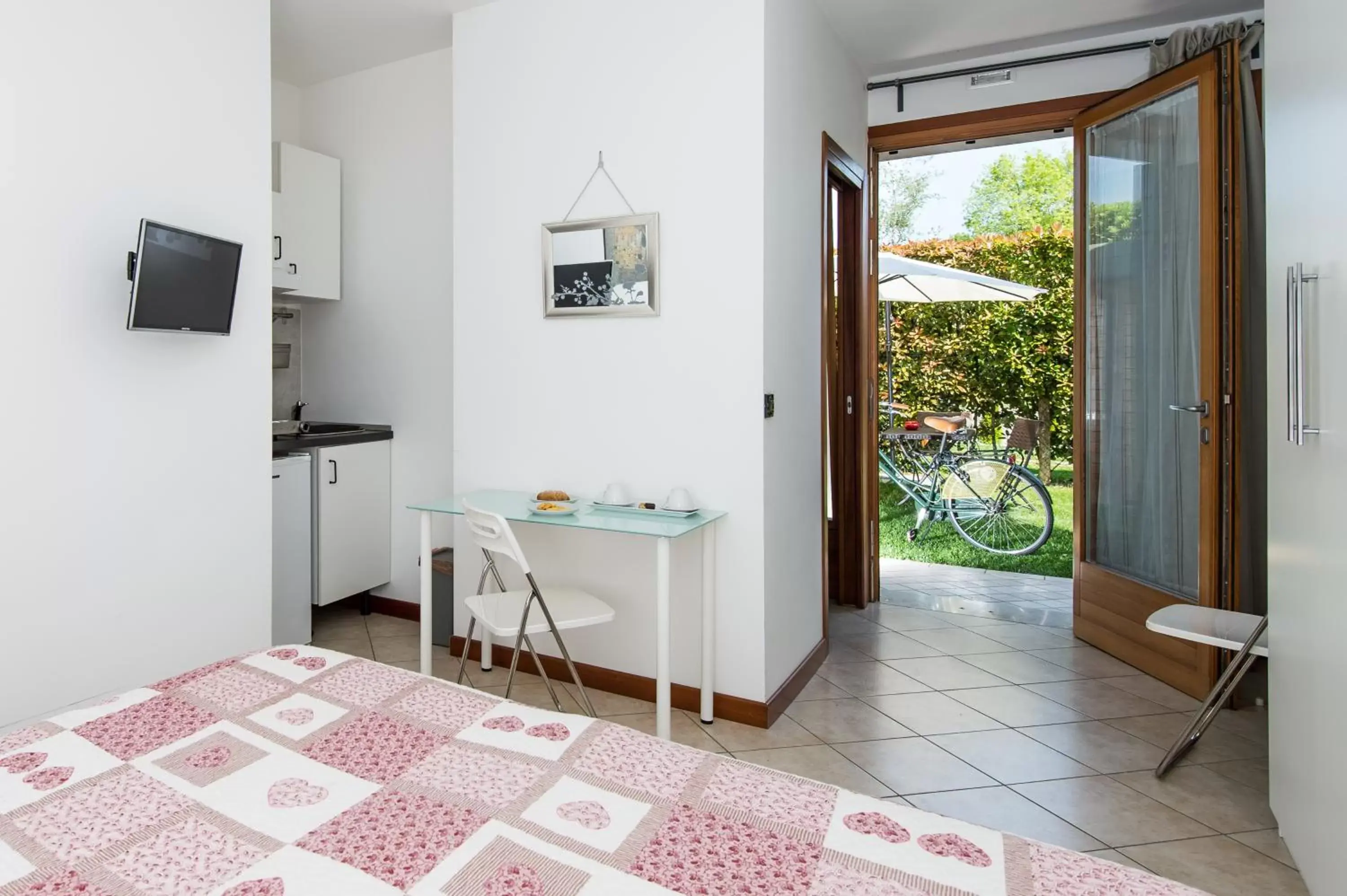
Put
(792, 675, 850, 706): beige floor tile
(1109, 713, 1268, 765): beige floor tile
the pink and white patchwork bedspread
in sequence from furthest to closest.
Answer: (792, 675, 850, 706): beige floor tile < (1109, 713, 1268, 765): beige floor tile < the pink and white patchwork bedspread

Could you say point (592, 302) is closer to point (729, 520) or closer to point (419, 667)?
point (729, 520)

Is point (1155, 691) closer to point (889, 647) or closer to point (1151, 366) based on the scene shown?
point (889, 647)

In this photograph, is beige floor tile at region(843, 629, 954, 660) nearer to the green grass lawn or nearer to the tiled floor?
the tiled floor

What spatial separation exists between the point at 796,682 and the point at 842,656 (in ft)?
1.81

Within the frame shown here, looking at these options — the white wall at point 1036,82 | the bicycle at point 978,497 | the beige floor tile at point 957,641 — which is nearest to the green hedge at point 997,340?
the bicycle at point 978,497

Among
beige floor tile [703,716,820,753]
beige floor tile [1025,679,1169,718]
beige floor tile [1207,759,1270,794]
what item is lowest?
beige floor tile [1207,759,1270,794]

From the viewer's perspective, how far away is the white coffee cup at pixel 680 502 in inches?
109

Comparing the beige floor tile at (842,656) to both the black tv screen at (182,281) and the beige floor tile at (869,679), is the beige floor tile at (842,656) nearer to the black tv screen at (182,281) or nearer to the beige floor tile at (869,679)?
the beige floor tile at (869,679)

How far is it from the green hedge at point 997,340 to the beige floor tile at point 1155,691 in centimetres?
390

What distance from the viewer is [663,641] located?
250 centimetres

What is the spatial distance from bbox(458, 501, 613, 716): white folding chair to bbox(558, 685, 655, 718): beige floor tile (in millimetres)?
88

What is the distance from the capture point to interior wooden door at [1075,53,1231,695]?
119 inches

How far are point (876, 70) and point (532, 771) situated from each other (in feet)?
13.1

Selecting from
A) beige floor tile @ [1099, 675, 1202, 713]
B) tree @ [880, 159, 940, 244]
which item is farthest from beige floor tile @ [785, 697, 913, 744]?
tree @ [880, 159, 940, 244]
